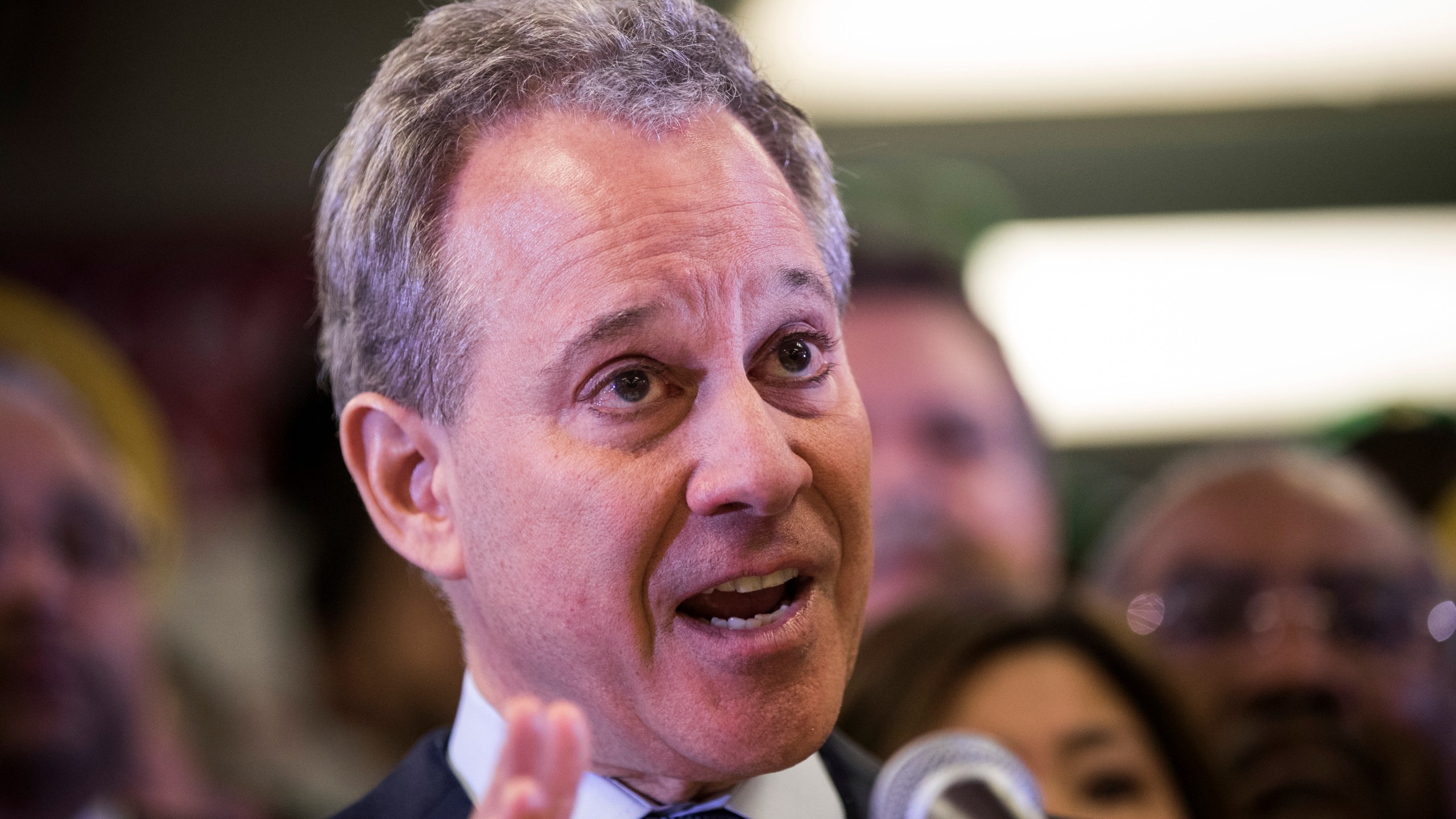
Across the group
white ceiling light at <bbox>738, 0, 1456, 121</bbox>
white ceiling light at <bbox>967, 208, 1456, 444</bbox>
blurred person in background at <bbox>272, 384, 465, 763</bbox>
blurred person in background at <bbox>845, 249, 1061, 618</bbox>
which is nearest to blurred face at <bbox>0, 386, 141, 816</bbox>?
blurred person in background at <bbox>272, 384, 465, 763</bbox>

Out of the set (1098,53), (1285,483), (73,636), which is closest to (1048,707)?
(1285,483)

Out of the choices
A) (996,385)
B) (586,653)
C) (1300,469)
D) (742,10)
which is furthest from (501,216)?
(742,10)

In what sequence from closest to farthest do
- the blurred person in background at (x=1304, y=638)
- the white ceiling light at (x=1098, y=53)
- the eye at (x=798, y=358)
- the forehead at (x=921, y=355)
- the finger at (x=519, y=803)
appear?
the finger at (x=519, y=803) → the eye at (x=798, y=358) → the blurred person in background at (x=1304, y=638) → the forehead at (x=921, y=355) → the white ceiling light at (x=1098, y=53)

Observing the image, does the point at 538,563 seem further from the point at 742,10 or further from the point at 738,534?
the point at 742,10

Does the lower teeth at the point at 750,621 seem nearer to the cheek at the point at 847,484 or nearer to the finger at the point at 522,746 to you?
the cheek at the point at 847,484

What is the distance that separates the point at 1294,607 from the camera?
2.42 m

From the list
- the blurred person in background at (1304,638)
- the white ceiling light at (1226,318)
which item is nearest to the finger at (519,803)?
the blurred person in background at (1304,638)

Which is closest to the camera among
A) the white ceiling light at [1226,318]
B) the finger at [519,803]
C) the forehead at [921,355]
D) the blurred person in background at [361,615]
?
the finger at [519,803]

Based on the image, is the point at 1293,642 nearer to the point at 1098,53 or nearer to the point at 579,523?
the point at 579,523

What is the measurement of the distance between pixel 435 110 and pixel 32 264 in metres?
3.44

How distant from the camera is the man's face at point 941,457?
8.04ft

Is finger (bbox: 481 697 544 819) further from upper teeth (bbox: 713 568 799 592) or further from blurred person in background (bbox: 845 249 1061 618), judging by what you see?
blurred person in background (bbox: 845 249 1061 618)

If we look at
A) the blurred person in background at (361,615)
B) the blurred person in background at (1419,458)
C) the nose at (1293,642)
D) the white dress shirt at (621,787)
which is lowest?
the blurred person in background at (361,615)

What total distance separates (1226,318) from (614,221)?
4.03 metres
